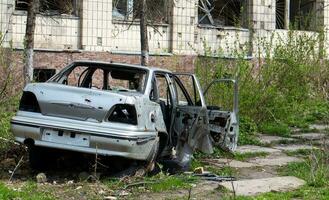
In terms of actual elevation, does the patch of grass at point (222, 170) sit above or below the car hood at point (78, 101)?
below

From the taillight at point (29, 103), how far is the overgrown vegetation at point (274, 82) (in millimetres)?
6226

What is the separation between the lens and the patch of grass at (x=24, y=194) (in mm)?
7106

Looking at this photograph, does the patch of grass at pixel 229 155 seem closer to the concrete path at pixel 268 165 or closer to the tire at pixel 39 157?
the concrete path at pixel 268 165

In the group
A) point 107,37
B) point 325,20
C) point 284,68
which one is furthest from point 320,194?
point 325,20

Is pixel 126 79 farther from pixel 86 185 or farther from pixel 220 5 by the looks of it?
pixel 220 5

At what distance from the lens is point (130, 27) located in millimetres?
20312

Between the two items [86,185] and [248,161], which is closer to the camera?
[86,185]

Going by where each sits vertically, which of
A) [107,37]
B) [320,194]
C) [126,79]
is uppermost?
[107,37]

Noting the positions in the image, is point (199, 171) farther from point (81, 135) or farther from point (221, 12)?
point (221, 12)

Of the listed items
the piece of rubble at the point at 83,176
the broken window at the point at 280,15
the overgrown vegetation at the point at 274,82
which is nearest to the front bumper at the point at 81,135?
the piece of rubble at the point at 83,176

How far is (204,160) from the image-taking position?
35.4 feet

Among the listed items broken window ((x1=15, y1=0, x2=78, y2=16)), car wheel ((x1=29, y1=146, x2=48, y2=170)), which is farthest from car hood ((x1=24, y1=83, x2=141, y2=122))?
broken window ((x1=15, y1=0, x2=78, y2=16))

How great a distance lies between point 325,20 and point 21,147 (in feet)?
58.7

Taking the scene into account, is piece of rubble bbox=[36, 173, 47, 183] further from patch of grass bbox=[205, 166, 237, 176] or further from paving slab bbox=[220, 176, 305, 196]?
patch of grass bbox=[205, 166, 237, 176]
